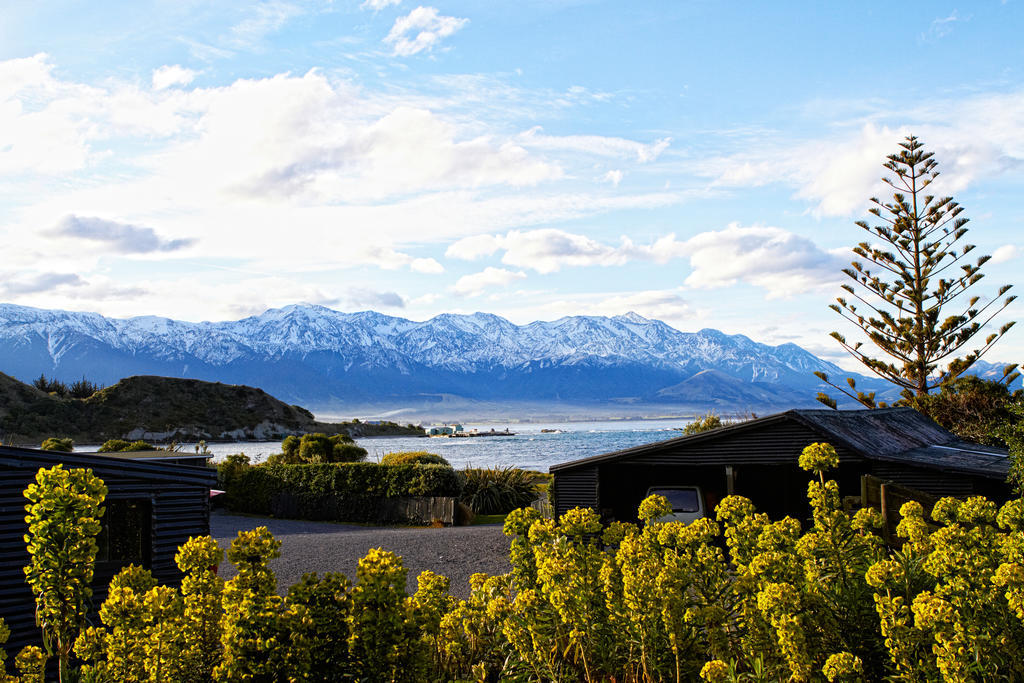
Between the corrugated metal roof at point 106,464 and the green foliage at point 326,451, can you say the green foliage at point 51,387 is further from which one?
the corrugated metal roof at point 106,464

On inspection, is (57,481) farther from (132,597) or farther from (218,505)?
(218,505)

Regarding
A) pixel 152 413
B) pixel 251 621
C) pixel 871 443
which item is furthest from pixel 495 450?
pixel 251 621

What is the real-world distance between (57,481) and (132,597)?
73cm

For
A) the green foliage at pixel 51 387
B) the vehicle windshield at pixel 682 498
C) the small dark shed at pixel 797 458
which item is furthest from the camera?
the green foliage at pixel 51 387

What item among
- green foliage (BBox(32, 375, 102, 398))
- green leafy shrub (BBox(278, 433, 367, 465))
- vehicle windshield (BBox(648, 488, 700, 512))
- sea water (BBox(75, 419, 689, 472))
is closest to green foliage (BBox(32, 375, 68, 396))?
green foliage (BBox(32, 375, 102, 398))

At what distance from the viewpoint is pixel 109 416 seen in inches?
3947

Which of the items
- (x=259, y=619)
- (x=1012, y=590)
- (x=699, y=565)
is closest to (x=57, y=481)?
(x=259, y=619)

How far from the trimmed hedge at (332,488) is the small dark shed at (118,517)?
14032mm

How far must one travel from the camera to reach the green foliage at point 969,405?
2901cm

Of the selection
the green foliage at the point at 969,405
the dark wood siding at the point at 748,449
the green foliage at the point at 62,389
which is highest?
the green foliage at the point at 62,389

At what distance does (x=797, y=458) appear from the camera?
52.0ft

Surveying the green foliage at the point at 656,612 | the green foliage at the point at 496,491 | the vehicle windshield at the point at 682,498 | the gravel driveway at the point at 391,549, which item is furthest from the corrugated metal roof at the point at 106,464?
the green foliage at the point at 496,491

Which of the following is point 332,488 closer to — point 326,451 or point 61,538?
point 326,451

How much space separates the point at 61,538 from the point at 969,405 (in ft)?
105
